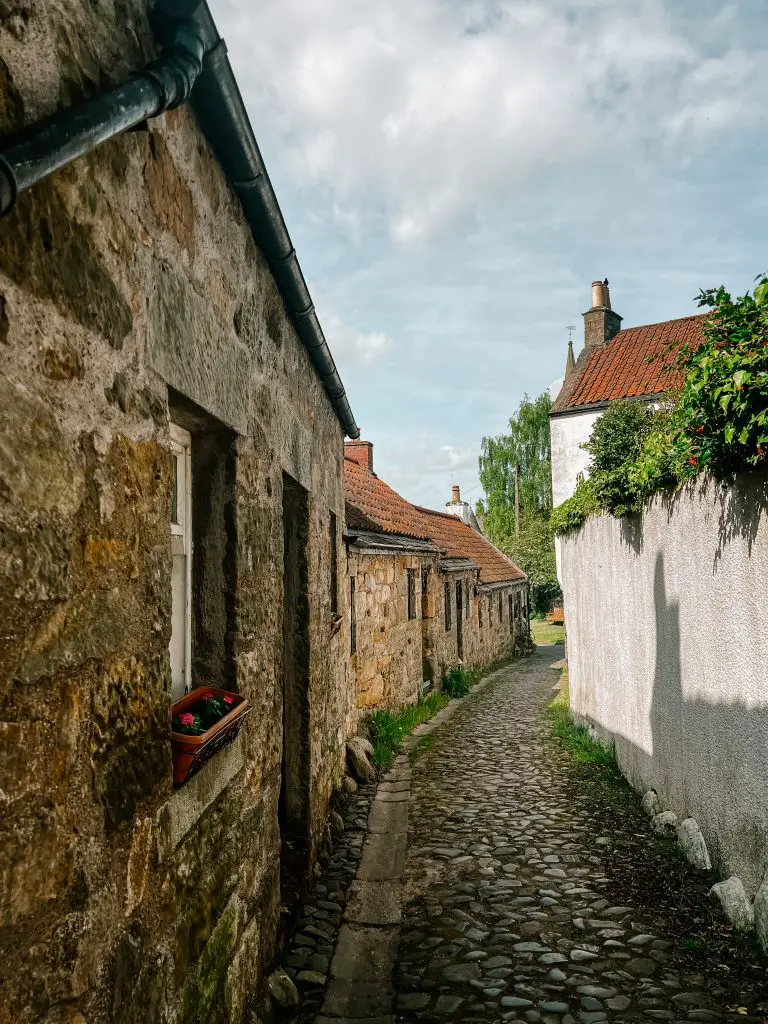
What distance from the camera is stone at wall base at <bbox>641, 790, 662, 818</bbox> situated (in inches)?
232

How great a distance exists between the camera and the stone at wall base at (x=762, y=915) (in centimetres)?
359

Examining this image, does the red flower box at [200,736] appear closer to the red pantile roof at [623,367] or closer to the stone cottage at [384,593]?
the stone cottage at [384,593]

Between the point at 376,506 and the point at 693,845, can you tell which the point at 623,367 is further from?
the point at 693,845

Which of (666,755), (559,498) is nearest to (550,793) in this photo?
(666,755)

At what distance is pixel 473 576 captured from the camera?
19.6m

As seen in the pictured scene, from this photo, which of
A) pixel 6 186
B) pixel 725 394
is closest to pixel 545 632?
pixel 725 394

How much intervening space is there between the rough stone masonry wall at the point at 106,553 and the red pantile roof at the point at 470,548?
51.7 ft

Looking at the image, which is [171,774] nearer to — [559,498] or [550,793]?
[550,793]

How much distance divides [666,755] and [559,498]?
11.8 meters

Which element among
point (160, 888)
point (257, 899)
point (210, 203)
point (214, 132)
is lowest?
point (257, 899)

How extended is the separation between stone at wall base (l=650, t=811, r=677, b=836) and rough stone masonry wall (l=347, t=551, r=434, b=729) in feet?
13.0

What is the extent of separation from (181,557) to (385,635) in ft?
25.6

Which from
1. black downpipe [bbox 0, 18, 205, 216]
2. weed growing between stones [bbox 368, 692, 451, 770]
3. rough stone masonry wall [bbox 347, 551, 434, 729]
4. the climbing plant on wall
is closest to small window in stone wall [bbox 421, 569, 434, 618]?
rough stone masonry wall [bbox 347, 551, 434, 729]

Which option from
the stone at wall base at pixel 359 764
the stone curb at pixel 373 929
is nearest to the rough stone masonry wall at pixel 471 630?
the stone at wall base at pixel 359 764
